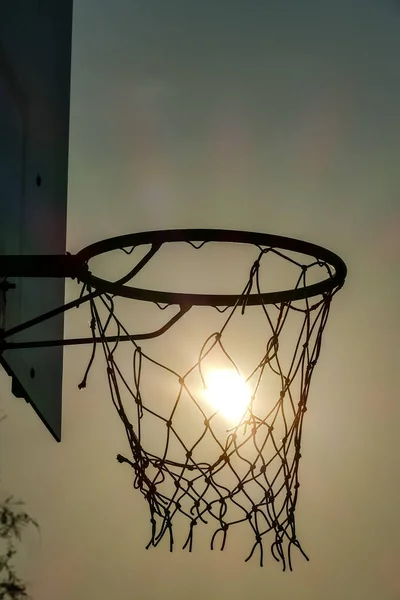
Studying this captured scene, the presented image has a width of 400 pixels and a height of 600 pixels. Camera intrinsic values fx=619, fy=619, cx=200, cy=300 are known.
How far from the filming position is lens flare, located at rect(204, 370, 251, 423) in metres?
1.72

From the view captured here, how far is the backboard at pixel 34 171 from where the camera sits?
1044 millimetres

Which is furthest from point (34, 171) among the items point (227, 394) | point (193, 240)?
point (227, 394)

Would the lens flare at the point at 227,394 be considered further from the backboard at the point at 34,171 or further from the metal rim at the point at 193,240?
the metal rim at the point at 193,240

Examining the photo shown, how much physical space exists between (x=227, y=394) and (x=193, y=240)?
2.76 ft

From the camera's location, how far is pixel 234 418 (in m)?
1.73

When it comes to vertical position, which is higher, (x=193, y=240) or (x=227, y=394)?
(x=193, y=240)

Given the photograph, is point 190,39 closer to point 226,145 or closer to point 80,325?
point 226,145

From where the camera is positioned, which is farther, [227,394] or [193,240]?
[227,394]

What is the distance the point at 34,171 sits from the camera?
3.81 feet

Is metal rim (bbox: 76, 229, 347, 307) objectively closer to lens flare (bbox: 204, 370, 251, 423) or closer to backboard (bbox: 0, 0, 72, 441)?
backboard (bbox: 0, 0, 72, 441)

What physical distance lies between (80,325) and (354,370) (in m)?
0.81

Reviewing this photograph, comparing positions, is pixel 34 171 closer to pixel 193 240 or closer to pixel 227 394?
pixel 193 240

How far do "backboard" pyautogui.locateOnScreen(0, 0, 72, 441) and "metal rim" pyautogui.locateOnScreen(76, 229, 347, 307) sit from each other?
0.16 meters

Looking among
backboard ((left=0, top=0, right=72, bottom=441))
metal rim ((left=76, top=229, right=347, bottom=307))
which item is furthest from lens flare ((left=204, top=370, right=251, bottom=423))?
metal rim ((left=76, top=229, right=347, bottom=307))
